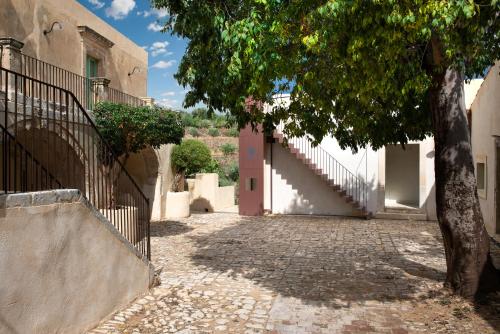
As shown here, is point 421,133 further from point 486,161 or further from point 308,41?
point 486,161

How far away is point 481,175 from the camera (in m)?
12.2

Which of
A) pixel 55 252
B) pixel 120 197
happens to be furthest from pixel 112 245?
pixel 120 197

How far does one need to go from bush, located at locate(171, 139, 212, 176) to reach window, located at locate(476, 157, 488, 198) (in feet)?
32.7

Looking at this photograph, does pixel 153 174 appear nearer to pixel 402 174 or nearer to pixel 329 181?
pixel 329 181

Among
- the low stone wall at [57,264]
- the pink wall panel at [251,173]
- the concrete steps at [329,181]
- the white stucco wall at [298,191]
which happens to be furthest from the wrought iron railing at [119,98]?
the low stone wall at [57,264]

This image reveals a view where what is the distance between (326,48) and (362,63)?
485mm

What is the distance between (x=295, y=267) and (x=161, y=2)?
549 centimetres

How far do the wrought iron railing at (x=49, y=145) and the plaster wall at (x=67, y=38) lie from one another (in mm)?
1643

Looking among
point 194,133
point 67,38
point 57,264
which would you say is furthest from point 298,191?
point 194,133

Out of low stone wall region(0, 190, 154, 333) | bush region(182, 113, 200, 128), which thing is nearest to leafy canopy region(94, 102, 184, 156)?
low stone wall region(0, 190, 154, 333)

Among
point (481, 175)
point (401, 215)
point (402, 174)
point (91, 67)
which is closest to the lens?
point (481, 175)

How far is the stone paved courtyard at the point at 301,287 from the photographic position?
208 inches

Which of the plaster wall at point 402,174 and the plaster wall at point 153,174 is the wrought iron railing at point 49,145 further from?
the plaster wall at point 402,174

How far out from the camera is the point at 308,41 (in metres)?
4.65
